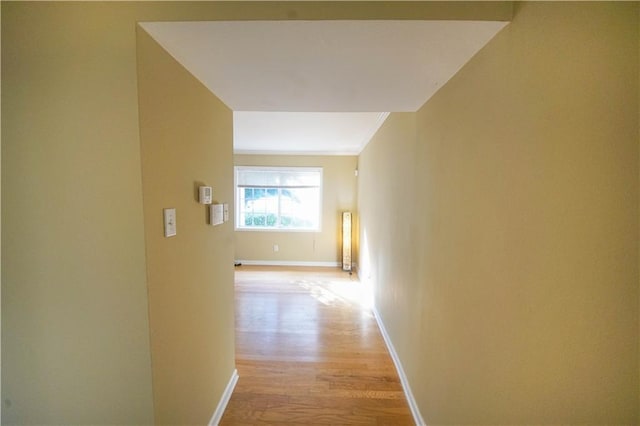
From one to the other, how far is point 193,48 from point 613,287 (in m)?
1.48

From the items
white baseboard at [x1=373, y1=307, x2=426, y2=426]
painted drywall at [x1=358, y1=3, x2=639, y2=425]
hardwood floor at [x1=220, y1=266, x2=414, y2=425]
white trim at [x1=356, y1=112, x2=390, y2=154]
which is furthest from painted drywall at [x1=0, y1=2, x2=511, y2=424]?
white trim at [x1=356, y1=112, x2=390, y2=154]

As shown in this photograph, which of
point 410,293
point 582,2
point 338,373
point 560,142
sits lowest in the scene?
point 338,373

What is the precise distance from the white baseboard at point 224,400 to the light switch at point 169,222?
4.04 feet

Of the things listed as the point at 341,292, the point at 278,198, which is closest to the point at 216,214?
the point at 341,292

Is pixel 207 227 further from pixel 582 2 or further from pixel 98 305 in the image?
pixel 582 2

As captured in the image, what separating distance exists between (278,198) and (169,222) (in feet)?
13.5

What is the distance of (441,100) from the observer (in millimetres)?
1302

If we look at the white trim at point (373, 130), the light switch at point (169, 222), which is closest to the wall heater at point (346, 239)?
the white trim at point (373, 130)

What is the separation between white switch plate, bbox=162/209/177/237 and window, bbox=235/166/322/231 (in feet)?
13.3

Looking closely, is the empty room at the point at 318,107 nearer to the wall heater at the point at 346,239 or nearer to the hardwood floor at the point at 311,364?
the hardwood floor at the point at 311,364

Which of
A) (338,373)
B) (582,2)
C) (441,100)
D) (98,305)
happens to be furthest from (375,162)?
(98,305)

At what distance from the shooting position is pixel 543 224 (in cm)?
67

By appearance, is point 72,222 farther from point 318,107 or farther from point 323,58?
point 318,107

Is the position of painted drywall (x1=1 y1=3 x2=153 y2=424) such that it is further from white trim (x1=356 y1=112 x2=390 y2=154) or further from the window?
the window
